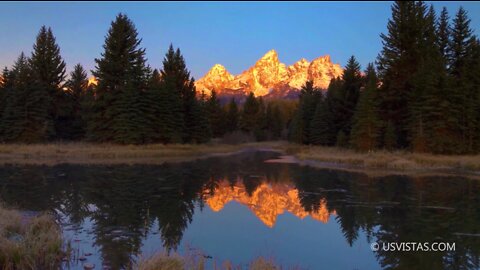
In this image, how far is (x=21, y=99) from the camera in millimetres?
52406

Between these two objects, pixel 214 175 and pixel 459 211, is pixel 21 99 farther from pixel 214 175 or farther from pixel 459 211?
pixel 459 211

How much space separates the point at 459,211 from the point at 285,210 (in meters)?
6.83

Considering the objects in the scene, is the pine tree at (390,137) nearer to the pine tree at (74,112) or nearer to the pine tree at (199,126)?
the pine tree at (199,126)

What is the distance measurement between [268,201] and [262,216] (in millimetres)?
3547

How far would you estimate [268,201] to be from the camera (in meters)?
21.2

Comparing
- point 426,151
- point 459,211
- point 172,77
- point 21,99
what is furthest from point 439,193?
point 21,99

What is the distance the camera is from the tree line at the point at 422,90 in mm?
40906

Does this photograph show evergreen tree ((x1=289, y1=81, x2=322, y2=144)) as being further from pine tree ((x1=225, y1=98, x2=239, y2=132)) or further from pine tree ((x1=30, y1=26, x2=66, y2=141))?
pine tree ((x1=30, y1=26, x2=66, y2=141))

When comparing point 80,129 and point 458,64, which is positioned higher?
point 458,64

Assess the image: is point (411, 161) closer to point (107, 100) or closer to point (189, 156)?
point (189, 156)

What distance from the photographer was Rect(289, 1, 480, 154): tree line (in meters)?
40.9

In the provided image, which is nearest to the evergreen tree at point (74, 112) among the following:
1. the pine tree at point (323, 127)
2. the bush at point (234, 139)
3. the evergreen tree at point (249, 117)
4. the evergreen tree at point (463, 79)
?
the bush at point (234, 139)

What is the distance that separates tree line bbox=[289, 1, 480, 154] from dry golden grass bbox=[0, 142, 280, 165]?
68.1 ft

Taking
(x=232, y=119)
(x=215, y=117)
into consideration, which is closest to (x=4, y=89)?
(x=215, y=117)
